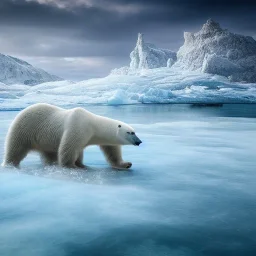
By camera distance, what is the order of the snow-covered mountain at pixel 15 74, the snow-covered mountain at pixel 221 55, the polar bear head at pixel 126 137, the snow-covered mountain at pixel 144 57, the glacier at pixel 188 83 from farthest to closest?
the snow-covered mountain at pixel 15 74 → the snow-covered mountain at pixel 144 57 → the snow-covered mountain at pixel 221 55 → the glacier at pixel 188 83 → the polar bear head at pixel 126 137

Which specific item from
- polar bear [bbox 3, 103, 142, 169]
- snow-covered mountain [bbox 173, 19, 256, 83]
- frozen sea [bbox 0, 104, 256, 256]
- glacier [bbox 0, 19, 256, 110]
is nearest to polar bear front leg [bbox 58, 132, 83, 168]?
polar bear [bbox 3, 103, 142, 169]

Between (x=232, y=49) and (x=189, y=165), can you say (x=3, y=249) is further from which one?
(x=232, y=49)

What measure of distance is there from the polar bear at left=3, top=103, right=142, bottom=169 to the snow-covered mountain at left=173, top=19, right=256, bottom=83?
114 ft

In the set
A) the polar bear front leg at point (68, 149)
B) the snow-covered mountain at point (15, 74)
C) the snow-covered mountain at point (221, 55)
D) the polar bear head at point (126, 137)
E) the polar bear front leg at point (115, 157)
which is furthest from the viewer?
the snow-covered mountain at point (15, 74)

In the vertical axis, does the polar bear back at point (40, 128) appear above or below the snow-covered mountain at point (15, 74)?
below

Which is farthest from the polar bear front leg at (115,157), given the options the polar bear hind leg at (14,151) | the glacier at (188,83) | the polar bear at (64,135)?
the glacier at (188,83)

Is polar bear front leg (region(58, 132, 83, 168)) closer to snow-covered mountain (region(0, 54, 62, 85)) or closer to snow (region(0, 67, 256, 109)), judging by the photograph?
snow (region(0, 67, 256, 109))

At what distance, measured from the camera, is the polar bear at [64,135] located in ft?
14.5

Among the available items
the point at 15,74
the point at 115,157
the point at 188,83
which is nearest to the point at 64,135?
the point at 115,157

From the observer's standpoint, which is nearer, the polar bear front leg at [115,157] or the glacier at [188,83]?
the polar bear front leg at [115,157]

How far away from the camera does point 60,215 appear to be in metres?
2.92

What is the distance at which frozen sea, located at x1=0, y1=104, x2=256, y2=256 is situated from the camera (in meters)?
2.36

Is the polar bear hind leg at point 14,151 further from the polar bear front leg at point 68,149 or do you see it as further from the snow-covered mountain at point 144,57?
the snow-covered mountain at point 144,57

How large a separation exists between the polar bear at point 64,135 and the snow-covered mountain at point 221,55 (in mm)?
34689
